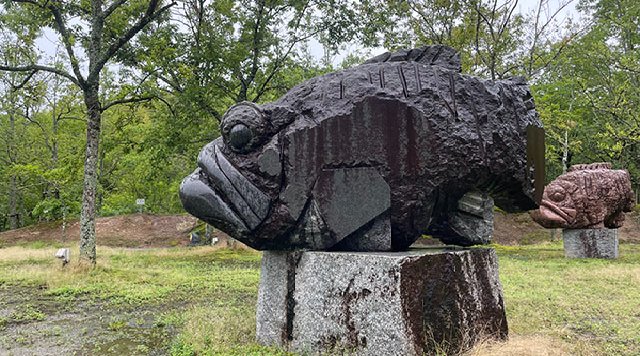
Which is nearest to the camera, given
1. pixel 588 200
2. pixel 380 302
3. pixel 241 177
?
pixel 380 302

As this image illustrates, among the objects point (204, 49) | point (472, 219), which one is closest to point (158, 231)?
point (204, 49)

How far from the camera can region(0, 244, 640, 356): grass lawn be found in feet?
12.8

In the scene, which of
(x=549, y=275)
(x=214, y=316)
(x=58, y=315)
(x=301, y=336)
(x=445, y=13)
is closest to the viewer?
(x=301, y=336)

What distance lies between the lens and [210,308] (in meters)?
5.50

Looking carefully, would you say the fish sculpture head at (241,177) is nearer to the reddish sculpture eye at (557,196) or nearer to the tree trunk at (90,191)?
the tree trunk at (90,191)

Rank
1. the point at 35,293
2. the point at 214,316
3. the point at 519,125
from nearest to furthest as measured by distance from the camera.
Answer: the point at 519,125, the point at 214,316, the point at 35,293

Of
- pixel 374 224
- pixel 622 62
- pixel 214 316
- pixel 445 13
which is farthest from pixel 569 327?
pixel 622 62

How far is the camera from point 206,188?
12.1 feet

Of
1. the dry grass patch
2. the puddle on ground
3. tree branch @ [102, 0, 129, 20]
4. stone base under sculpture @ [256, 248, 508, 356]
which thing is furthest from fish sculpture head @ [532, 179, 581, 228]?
tree branch @ [102, 0, 129, 20]

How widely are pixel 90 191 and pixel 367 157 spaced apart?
7.64 meters

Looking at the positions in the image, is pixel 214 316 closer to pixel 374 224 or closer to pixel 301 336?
pixel 301 336

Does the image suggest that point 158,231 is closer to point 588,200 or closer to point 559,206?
point 559,206

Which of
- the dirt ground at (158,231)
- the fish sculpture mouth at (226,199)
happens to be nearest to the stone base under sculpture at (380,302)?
the fish sculpture mouth at (226,199)

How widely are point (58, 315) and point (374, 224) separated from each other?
4.61m
